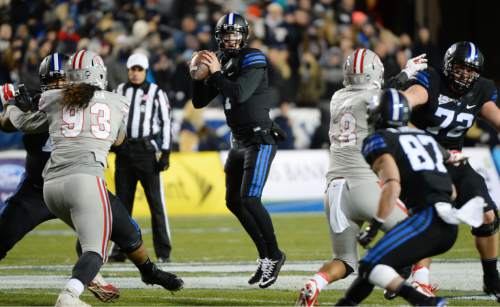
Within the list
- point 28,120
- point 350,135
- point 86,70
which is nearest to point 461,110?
point 350,135

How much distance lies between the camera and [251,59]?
7594mm

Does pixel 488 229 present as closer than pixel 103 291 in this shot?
No

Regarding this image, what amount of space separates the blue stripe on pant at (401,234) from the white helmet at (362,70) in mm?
1442

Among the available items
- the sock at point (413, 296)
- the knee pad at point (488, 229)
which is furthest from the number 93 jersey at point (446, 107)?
the sock at point (413, 296)

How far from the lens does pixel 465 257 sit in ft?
32.8

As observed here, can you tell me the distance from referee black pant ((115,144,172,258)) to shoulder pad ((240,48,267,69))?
8.88 feet

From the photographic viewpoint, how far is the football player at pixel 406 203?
554 cm

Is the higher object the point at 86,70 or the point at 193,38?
the point at 86,70

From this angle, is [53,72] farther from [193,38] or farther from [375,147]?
[193,38]

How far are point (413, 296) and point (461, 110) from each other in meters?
2.01

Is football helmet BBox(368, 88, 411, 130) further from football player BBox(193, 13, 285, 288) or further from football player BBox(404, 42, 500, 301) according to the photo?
football player BBox(193, 13, 285, 288)

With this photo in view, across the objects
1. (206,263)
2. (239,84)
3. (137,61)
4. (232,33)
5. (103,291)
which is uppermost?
(232,33)

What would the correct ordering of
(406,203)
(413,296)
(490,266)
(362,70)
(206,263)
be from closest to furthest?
(413,296), (406,203), (362,70), (490,266), (206,263)

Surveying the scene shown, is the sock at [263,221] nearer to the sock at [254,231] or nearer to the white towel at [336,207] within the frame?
the sock at [254,231]
